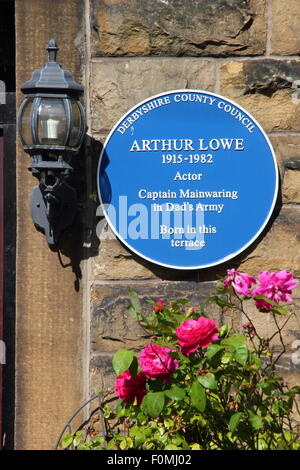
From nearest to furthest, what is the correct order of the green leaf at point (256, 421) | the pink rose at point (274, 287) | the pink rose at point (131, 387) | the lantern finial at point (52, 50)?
the green leaf at point (256, 421), the pink rose at point (274, 287), the pink rose at point (131, 387), the lantern finial at point (52, 50)

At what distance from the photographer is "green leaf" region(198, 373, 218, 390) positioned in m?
2.89

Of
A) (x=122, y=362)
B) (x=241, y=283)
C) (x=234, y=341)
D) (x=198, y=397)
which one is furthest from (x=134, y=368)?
(x=241, y=283)

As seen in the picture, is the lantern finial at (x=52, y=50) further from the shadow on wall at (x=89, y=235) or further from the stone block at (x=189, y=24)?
the shadow on wall at (x=89, y=235)

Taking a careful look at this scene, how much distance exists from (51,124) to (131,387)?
3.58ft

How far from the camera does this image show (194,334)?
2.90 m

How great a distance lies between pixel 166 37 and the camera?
3.63 metres

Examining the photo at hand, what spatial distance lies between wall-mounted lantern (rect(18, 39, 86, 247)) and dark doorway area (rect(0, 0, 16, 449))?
479 millimetres

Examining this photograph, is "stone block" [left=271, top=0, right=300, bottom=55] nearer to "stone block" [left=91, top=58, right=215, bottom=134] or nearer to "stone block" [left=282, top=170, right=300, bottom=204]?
"stone block" [left=91, top=58, right=215, bottom=134]

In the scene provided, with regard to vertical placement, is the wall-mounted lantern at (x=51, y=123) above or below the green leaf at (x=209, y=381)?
above

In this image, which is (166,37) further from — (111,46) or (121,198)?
(121,198)

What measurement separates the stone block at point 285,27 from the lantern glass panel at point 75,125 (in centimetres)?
90

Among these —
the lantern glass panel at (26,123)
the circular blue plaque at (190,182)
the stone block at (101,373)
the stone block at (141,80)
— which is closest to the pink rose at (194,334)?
the circular blue plaque at (190,182)

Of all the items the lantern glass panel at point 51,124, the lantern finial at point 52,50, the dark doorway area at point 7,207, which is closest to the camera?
the lantern glass panel at point 51,124

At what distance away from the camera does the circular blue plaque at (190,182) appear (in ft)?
11.8
